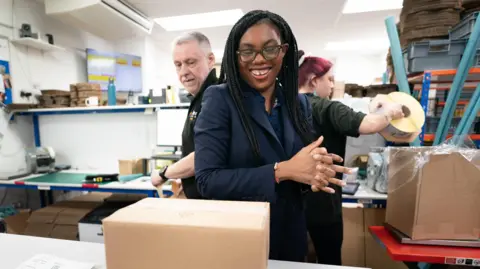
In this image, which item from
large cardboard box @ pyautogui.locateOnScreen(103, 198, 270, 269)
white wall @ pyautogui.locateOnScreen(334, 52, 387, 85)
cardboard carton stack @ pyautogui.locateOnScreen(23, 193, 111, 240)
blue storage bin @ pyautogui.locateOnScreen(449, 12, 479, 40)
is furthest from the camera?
white wall @ pyautogui.locateOnScreen(334, 52, 387, 85)

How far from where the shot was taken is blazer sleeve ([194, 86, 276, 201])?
0.70 meters

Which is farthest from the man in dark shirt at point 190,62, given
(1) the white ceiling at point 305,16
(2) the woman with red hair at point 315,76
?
(1) the white ceiling at point 305,16

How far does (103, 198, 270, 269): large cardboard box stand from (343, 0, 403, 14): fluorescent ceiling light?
400cm

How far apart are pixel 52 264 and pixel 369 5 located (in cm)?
452

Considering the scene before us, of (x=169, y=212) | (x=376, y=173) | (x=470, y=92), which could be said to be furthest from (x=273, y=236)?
(x=470, y=92)

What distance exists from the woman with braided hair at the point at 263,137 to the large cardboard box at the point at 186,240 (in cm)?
17

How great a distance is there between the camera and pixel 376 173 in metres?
2.02

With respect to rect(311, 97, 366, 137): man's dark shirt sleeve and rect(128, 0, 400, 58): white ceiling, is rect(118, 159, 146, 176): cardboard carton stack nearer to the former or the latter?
rect(311, 97, 366, 137): man's dark shirt sleeve

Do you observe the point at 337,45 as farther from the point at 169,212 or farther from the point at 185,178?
the point at 169,212

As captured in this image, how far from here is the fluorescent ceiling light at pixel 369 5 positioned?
11.9ft

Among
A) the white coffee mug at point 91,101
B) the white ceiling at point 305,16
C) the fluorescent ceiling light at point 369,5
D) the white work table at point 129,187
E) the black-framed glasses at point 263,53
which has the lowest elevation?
the white work table at point 129,187

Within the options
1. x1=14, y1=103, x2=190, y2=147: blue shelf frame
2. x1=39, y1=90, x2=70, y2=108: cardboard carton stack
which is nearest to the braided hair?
x1=14, y1=103, x2=190, y2=147: blue shelf frame

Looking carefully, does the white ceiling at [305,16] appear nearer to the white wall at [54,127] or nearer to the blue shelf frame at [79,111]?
the white wall at [54,127]

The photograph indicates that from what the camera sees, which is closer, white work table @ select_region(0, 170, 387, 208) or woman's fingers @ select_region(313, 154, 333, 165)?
woman's fingers @ select_region(313, 154, 333, 165)
